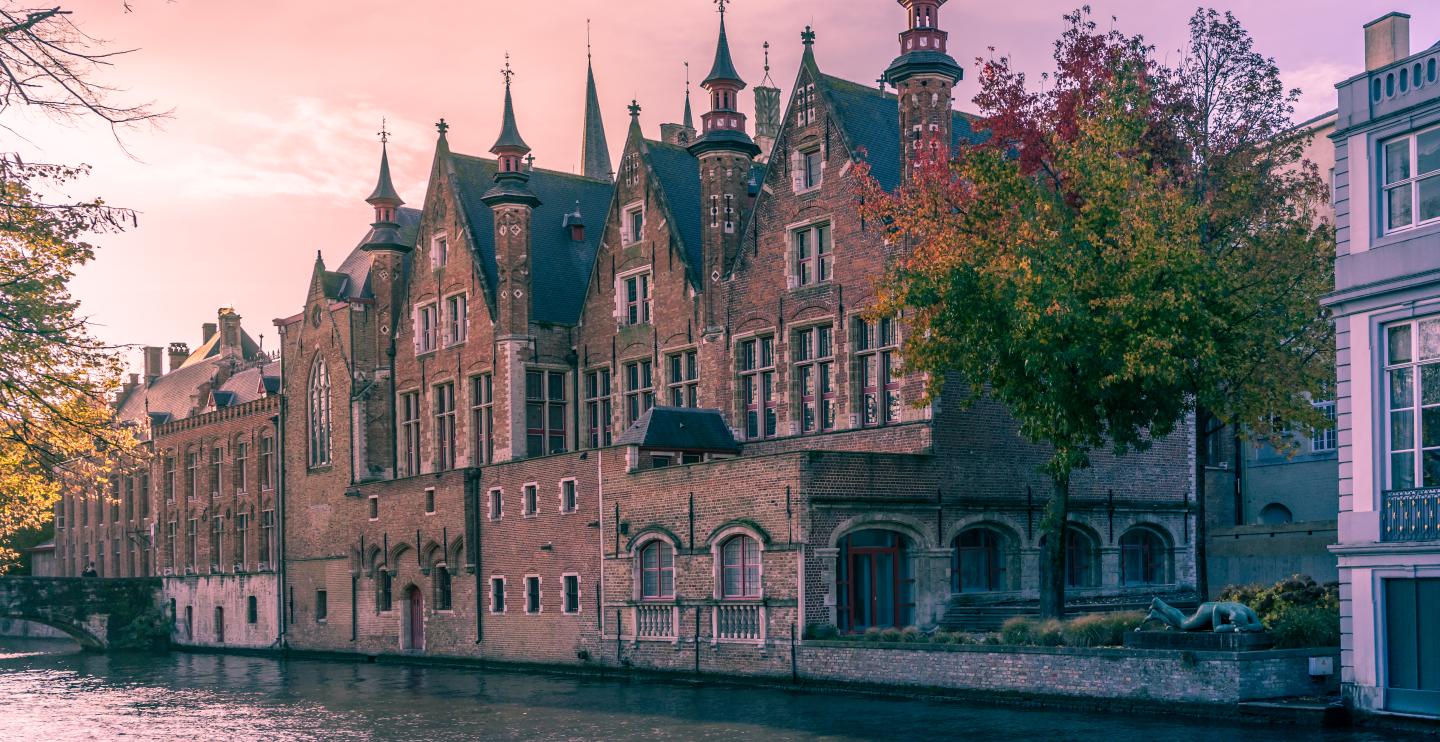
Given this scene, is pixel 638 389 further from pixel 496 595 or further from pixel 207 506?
pixel 207 506

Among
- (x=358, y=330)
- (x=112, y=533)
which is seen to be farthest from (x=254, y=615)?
(x=112, y=533)

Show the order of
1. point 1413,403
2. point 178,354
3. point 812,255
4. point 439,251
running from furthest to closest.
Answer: point 178,354
point 439,251
point 812,255
point 1413,403

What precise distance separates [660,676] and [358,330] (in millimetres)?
21675

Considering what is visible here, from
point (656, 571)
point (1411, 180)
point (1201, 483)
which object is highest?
point (1411, 180)

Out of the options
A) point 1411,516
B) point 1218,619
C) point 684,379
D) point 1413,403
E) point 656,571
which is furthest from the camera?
point 684,379

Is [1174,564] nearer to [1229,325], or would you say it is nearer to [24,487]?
[1229,325]

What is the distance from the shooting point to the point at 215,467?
207 feet

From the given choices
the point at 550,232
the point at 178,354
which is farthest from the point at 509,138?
the point at 178,354

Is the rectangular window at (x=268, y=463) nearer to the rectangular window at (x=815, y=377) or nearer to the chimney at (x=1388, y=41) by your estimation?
the rectangular window at (x=815, y=377)

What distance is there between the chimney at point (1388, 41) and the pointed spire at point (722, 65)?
18.8 m

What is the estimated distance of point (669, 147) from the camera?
4316cm

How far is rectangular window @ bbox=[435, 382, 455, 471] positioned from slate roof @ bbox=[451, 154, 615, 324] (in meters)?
4.14

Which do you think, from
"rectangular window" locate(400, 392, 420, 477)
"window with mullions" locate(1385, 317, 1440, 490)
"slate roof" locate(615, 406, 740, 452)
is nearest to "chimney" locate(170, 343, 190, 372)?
→ "rectangular window" locate(400, 392, 420, 477)

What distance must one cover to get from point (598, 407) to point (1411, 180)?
2647 centimetres
